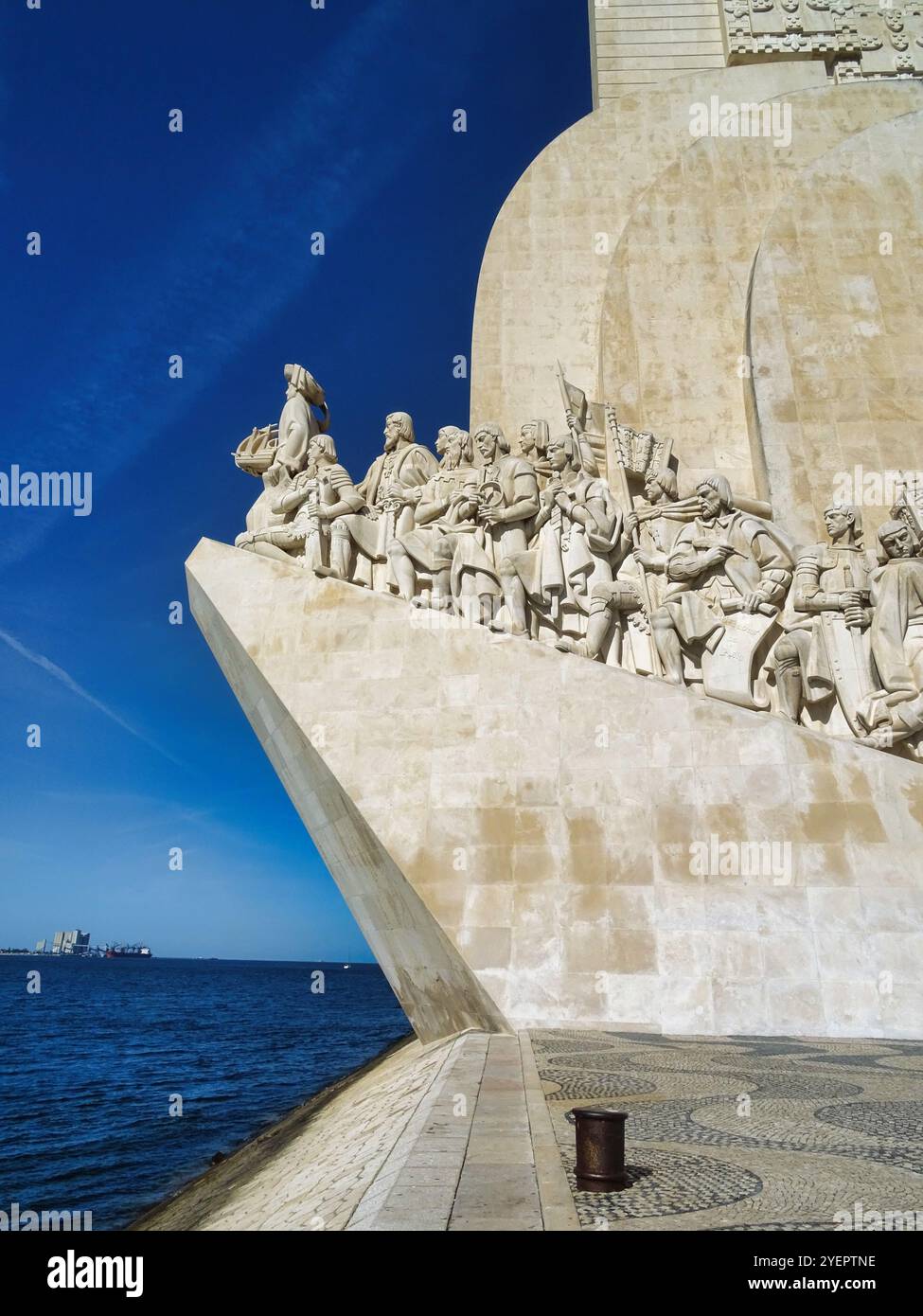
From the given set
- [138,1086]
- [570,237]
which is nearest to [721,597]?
[570,237]

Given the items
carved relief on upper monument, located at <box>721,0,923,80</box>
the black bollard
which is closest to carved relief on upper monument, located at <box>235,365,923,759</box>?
the black bollard

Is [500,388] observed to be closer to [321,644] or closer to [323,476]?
[323,476]

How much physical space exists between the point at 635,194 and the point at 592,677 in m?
9.03

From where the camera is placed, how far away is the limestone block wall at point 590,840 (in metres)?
6.48

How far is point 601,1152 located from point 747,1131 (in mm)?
974

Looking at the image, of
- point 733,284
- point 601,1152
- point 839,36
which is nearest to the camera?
point 601,1152

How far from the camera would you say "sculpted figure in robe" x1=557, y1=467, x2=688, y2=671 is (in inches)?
334

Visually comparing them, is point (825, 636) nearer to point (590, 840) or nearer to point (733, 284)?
point (590, 840)

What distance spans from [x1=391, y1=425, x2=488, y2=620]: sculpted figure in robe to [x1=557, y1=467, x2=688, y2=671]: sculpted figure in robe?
1.17 m

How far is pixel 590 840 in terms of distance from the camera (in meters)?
7.07

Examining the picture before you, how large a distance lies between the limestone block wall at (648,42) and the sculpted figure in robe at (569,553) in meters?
9.01

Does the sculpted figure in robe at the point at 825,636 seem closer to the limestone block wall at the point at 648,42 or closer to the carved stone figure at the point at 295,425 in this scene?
the carved stone figure at the point at 295,425

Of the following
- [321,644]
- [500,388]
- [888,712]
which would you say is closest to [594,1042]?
[888,712]

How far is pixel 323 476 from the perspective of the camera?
994cm
